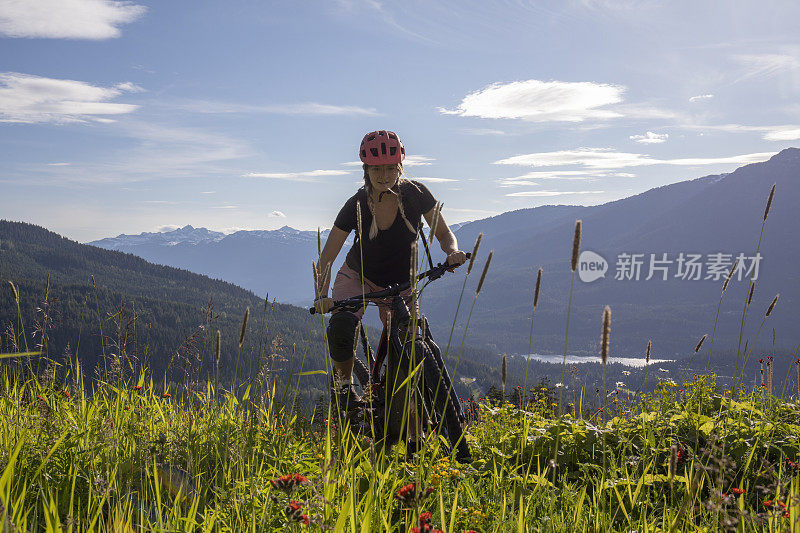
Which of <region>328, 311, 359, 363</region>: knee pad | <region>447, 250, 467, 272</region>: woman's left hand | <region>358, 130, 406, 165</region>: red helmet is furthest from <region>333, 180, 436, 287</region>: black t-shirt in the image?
<region>447, 250, 467, 272</region>: woman's left hand

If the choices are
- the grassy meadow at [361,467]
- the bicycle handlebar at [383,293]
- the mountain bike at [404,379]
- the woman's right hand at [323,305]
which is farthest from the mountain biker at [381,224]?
the grassy meadow at [361,467]

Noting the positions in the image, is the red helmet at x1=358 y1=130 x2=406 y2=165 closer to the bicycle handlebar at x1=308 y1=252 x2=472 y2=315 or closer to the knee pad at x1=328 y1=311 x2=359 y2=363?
the bicycle handlebar at x1=308 y1=252 x2=472 y2=315

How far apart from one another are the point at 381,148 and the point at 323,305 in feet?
6.56

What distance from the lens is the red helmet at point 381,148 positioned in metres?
5.60

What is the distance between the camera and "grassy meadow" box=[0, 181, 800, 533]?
266 centimetres

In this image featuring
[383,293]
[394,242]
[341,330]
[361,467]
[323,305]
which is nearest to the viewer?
[361,467]

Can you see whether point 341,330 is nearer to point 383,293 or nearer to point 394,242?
point 383,293

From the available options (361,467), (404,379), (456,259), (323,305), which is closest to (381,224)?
(456,259)

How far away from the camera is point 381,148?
5598 mm

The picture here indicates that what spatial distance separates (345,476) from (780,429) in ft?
13.0

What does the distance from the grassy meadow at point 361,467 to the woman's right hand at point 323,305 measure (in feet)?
2.09

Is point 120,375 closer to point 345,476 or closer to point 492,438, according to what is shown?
point 345,476

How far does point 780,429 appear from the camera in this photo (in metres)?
4.69

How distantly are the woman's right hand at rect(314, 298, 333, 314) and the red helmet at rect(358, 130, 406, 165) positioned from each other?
67.6 inches
